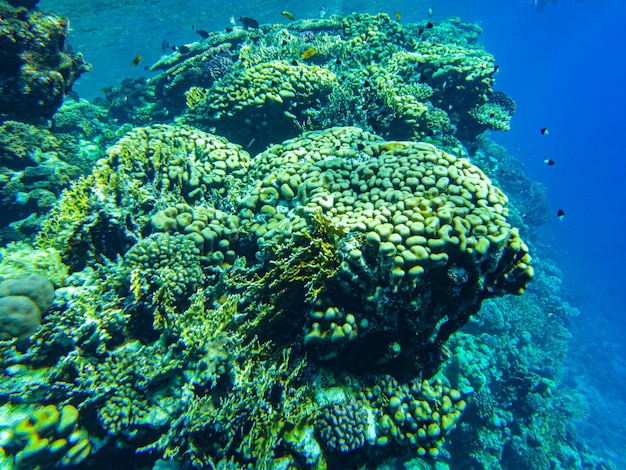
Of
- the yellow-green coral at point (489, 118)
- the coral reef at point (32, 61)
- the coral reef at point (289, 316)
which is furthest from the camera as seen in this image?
the yellow-green coral at point (489, 118)

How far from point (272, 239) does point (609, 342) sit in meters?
37.1

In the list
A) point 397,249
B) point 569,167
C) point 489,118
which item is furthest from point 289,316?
point 569,167

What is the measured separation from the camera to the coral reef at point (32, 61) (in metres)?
6.38

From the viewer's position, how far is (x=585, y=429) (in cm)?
1911

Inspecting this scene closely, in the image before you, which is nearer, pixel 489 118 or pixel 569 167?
pixel 489 118

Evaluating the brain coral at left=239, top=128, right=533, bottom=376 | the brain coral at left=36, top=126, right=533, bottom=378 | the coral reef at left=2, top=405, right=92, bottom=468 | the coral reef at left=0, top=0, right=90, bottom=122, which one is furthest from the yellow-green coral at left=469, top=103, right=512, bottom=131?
the coral reef at left=2, top=405, right=92, bottom=468

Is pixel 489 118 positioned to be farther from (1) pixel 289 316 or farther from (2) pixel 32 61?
(2) pixel 32 61

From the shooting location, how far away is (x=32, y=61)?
6609 mm

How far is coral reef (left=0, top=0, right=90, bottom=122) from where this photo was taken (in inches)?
251

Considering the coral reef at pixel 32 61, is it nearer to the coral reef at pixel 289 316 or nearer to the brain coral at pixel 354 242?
the brain coral at pixel 354 242

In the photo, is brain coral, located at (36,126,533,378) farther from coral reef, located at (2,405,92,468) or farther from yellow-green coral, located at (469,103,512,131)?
yellow-green coral, located at (469,103,512,131)

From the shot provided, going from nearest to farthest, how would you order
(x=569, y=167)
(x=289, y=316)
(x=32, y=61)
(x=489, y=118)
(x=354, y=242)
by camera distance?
(x=354, y=242), (x=289, y=316), (x=32, y=61), (x=489, y=118), (x=569, y=167)

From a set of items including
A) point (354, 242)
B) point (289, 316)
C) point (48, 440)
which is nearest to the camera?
point (48, 440)

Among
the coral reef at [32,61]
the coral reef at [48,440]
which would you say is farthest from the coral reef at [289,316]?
the coral reef at [32,61]
